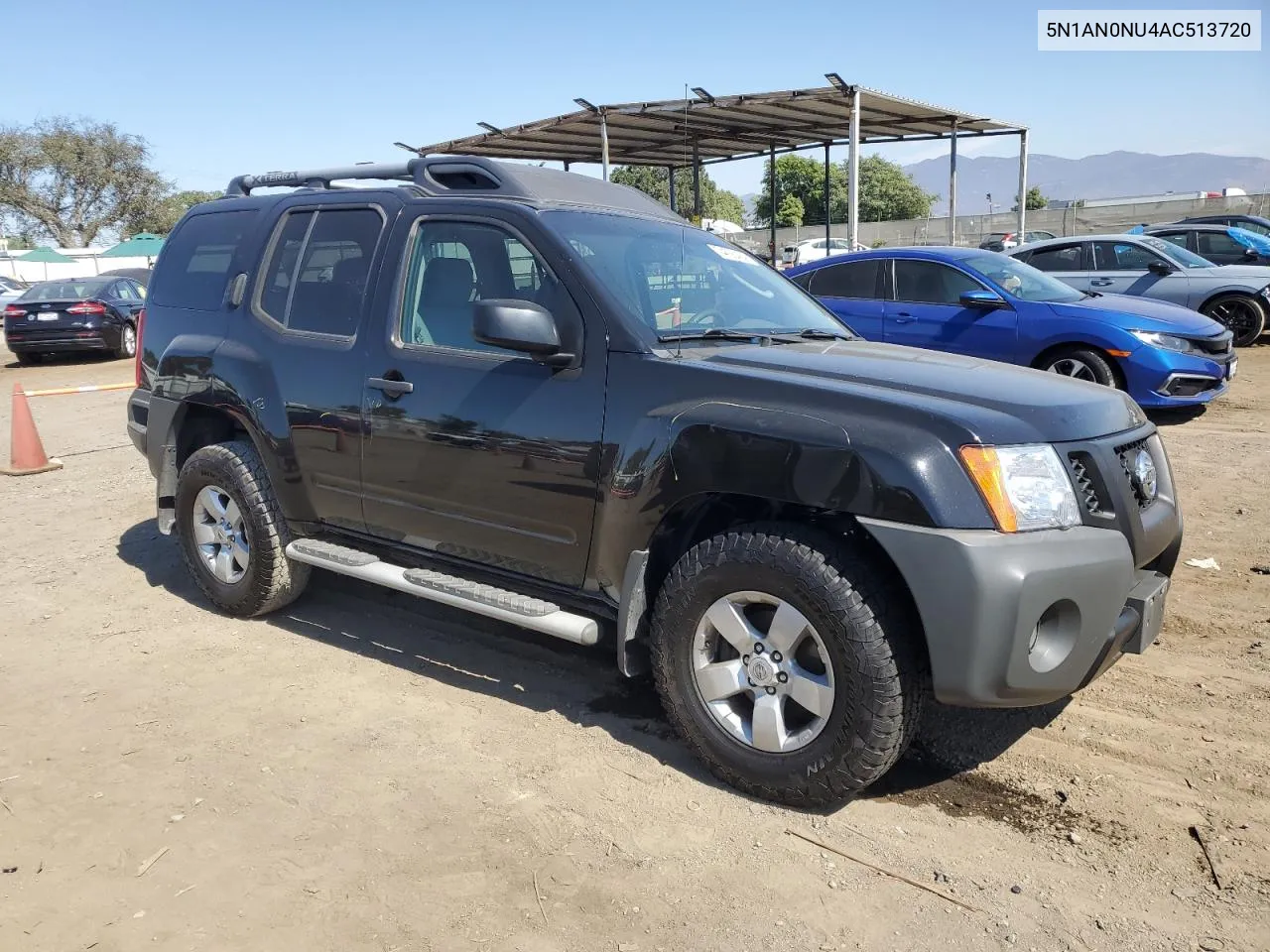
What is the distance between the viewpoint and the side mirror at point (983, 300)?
9.23 m

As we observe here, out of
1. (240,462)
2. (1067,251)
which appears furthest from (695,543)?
(1067,251)

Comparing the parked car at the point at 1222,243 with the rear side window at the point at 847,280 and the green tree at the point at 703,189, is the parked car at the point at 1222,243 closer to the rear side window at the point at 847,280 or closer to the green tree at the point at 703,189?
the rear side window at the point at 847,280

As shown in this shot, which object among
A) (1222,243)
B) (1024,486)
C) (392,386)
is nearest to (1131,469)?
(1024,486)

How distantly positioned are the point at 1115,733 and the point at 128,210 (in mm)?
74821

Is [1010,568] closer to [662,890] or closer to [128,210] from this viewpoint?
[662,890]

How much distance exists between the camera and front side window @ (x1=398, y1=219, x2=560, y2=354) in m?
3.87

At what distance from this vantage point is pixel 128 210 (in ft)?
220

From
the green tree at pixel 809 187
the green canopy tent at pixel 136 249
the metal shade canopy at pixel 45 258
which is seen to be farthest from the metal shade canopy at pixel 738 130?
the green tree at pixel 809 187

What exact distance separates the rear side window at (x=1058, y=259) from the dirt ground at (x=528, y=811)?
8.67 m

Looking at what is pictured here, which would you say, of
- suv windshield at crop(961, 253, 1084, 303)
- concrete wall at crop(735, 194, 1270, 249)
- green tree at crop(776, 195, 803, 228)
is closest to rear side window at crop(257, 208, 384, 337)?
suv windshield at crop(961, 253, 1084, 303)

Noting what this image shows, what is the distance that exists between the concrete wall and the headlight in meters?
34.4

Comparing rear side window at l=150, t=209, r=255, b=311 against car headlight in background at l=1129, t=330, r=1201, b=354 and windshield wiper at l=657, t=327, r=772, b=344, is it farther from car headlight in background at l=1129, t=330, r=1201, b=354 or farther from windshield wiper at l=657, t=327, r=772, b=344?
car headlight in background at l=1129, t=330, r=1201, b=354

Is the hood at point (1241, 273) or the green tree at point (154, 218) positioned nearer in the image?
the hood at point (1241, 273)

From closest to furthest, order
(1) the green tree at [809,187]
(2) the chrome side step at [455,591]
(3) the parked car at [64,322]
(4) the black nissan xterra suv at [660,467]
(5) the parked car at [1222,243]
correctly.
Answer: (4) the black nissan xterra suv at [660,467]
(2) the chrome side step at [455,591]
(5) the parked car at [1222,243]
(3) the parked car at [64,322]
(1) the green tree at [809,187]
